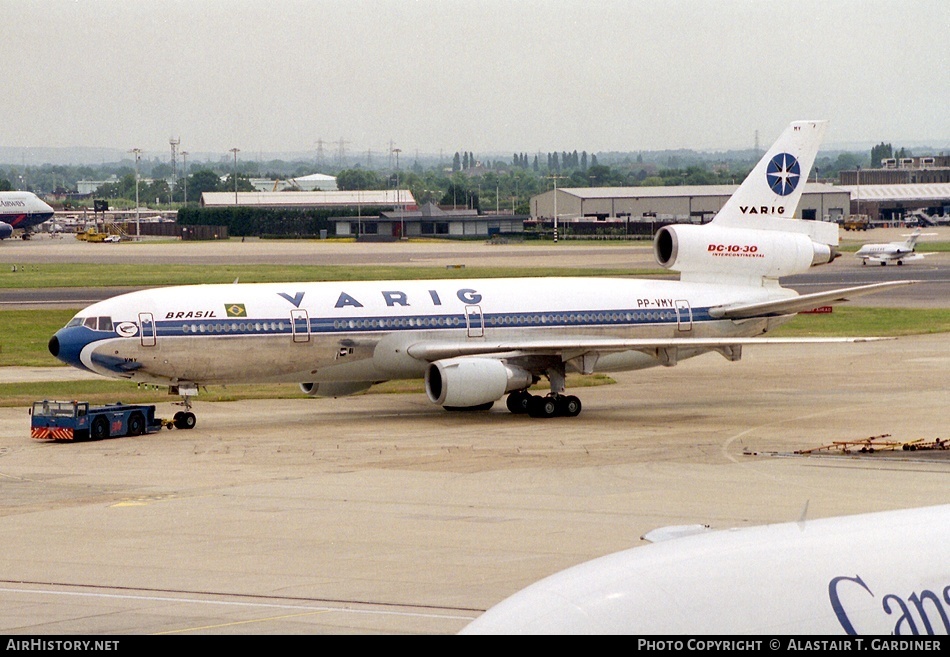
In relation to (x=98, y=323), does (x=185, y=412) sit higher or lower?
lower

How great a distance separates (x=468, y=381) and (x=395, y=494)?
1116 cm

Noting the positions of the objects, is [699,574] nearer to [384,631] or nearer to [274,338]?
[384,631]

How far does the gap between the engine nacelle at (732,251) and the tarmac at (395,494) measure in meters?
4.54

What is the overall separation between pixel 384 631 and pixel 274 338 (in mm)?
23108

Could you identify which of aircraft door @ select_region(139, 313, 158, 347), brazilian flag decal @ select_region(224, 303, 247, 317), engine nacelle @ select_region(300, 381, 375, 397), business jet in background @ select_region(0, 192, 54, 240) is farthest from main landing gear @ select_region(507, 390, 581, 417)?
business jet in background @ select_region(0, 192, 54, 240)

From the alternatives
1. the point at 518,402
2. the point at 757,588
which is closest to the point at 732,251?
the point at 518,402

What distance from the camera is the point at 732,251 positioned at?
47.2m

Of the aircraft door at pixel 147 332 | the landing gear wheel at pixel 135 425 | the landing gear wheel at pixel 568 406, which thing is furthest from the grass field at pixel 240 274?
the landing gear wheel at pixel 135 425

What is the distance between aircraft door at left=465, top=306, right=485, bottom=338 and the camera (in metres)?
43.4

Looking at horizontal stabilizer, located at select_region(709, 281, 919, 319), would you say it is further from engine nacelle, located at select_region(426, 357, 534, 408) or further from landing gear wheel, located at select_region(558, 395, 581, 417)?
engine nacelle, located at select_region(426, 357, 534, 408)

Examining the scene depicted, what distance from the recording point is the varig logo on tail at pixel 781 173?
4797cm

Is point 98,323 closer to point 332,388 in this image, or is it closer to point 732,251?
point 332,388

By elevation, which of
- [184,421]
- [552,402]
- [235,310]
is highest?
[235,310]

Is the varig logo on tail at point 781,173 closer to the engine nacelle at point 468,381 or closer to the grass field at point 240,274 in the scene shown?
the engine nacelle at point 468,381
